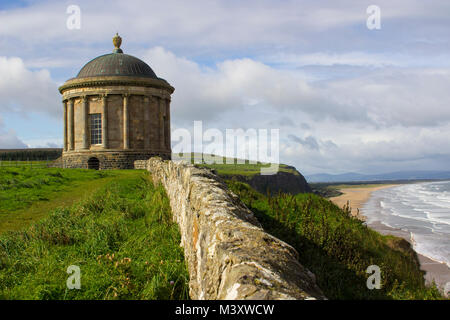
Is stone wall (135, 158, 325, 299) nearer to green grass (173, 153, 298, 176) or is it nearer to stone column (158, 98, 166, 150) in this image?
stone column (158, 98, 166, 150)

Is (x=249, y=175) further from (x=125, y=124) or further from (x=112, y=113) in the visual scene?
(x=112, y=113)

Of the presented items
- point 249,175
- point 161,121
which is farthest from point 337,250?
point 249,175

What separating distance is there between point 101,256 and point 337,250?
5.15 metres

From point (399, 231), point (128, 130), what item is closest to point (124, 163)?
point (128, 130)

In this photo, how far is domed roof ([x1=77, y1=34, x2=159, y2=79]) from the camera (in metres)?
34.4

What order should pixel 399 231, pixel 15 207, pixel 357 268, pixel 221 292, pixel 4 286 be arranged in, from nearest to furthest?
pixel 221 292, pixel 4 286, pixel 357 268, pixel 15 207, pixel 399 231

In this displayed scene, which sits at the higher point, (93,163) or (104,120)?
(104,120)

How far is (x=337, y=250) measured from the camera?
330 inches

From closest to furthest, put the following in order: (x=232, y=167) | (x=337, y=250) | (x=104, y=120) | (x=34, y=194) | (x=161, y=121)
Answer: (x=337, y=250) < (x=34, y=194) < (x=104, y=120) < (x=161, y=121) < (x=232, y=167)

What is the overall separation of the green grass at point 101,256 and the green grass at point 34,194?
1745 millimetres

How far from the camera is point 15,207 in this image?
1316cm

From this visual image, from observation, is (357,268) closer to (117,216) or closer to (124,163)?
(117,216)

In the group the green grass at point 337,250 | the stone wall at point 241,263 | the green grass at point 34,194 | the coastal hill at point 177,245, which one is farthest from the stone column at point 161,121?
the stone wall at point 241,263
